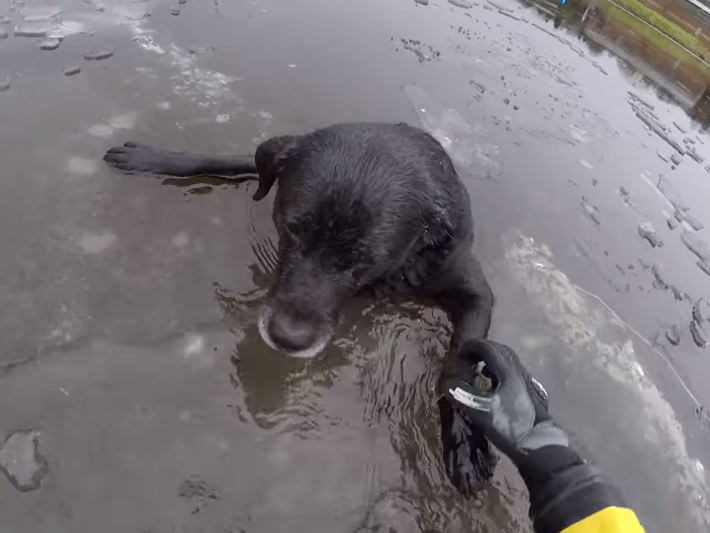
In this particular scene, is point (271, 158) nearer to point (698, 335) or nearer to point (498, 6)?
point (698, 335)

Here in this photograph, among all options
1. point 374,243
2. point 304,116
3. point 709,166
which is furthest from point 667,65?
point 374,243

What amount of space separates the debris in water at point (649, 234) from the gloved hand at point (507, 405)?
2.43 m

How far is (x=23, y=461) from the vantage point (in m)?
1.98

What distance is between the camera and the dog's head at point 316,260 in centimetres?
226

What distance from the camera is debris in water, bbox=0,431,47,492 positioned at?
1937mm

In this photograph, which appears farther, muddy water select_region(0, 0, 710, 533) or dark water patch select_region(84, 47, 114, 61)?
dark water patch select_region(84, 47, 114, 61)

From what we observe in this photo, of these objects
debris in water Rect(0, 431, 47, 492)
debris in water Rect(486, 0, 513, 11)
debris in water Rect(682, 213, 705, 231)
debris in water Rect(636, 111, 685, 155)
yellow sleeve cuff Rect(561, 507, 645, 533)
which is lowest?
debris in water Rect(0, 431, 47, 492)

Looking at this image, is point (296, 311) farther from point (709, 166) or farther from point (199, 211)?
point (709, 166)

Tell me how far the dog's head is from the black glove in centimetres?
54

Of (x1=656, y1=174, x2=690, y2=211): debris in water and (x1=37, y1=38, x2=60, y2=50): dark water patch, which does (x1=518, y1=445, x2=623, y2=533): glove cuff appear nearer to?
(x1=656, y1=174, x2=690, y2=211): debris in water

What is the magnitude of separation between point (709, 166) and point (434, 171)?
382cm

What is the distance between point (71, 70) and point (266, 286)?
6.61 feet

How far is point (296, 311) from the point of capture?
228cm

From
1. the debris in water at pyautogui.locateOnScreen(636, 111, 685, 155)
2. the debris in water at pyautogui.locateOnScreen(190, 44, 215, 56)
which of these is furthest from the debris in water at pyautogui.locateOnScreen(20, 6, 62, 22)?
the debris in water at pyautogui.locateOnScreen(636, 111, 685, 155)
